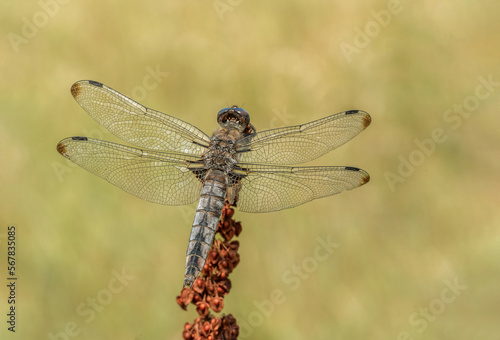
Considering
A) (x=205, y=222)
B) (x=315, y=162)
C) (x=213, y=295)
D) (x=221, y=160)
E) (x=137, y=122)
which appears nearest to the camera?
(x=213, y=295)

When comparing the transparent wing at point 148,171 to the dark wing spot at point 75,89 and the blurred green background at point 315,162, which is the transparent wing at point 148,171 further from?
the blurred green background at point 315,162

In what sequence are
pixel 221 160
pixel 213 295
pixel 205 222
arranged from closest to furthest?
pixel 213 295
pixel 205 222
pixel 221 160

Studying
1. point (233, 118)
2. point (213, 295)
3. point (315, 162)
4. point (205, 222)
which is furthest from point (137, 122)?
point (315, 162)

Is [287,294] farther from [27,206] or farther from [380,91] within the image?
[27,206]

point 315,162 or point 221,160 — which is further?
point 315,162

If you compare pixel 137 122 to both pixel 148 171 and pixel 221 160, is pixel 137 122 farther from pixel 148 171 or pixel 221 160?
pixel 221 160
